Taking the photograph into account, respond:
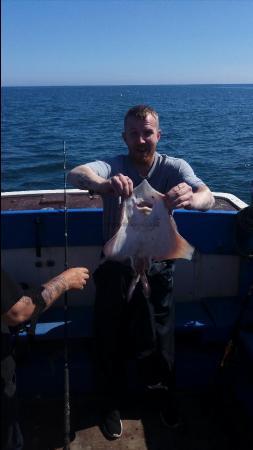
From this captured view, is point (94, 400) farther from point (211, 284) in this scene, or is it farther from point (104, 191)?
point (104, 191)

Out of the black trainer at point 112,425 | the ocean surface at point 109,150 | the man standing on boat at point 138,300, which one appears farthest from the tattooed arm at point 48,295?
the ocean surface at point 109,150

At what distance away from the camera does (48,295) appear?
271 cm

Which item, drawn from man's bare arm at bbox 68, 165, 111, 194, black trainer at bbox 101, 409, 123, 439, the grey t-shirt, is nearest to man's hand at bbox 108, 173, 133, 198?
man's bare arm at bbox 68, 165, 111, 194

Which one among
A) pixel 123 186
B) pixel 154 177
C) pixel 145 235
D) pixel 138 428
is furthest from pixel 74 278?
pixel 138 428

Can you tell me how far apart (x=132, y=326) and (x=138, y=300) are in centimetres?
24

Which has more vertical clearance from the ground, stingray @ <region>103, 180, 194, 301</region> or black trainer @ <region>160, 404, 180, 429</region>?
stingray @ <region>103, 180, 194, 301</region>

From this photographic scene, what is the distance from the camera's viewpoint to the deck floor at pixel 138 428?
3414 mm

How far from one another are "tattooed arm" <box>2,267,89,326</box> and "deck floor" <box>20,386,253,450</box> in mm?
1410

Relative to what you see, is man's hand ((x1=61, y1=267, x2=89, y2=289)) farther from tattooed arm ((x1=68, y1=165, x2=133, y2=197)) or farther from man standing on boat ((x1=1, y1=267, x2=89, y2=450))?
tattooed arm ((x1=68, y1=165, x2=133, y2=197))

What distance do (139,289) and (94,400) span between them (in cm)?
130

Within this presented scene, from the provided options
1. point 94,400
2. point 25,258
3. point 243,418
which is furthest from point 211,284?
point 25,258

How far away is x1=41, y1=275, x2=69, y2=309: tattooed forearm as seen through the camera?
269 centimetres

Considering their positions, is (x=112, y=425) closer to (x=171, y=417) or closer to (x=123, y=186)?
(x=171, y=417)

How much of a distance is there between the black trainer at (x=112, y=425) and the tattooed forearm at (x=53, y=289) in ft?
4.28
